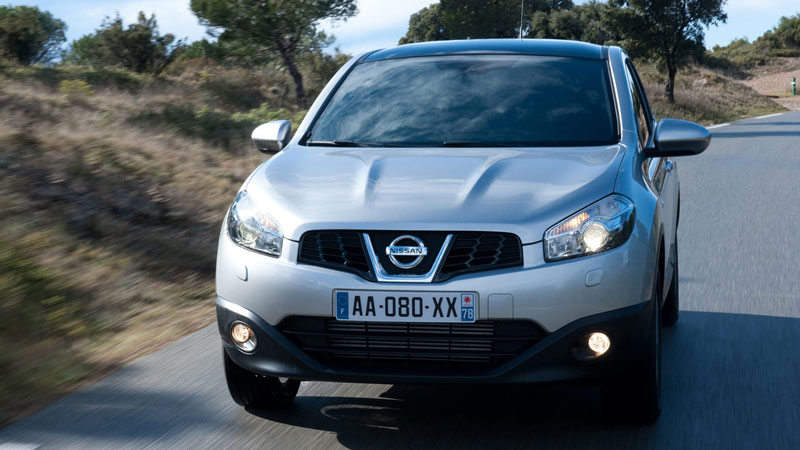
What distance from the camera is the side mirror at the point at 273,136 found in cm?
470

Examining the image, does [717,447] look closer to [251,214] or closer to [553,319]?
[553,319]

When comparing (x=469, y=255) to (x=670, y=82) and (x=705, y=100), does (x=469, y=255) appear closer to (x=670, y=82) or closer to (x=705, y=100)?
(x=670, y=82)

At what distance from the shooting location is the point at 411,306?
330 centimetres

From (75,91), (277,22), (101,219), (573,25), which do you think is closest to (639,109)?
(101,219)

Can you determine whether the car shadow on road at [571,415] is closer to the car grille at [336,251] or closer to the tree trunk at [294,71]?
the car grille at [336,251]

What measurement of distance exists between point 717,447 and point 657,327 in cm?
49

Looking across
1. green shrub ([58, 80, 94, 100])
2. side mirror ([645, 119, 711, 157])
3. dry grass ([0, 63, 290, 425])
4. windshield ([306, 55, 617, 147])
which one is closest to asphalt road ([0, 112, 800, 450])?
dry grass ([0, 63, 290, 425])

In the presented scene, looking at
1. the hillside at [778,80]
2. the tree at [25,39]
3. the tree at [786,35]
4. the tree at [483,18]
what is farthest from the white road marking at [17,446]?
the tree at [786,35]

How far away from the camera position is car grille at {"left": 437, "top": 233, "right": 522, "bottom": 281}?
10.9 feet

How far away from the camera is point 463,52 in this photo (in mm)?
5066

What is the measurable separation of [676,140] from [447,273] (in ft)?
5.06

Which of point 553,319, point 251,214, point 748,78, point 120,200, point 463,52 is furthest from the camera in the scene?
point 748,78

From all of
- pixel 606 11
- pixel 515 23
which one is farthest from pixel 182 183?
pixel 515 23

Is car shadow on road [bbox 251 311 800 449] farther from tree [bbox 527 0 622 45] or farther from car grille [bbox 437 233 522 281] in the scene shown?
tree [bbox 527 0 622 45]
